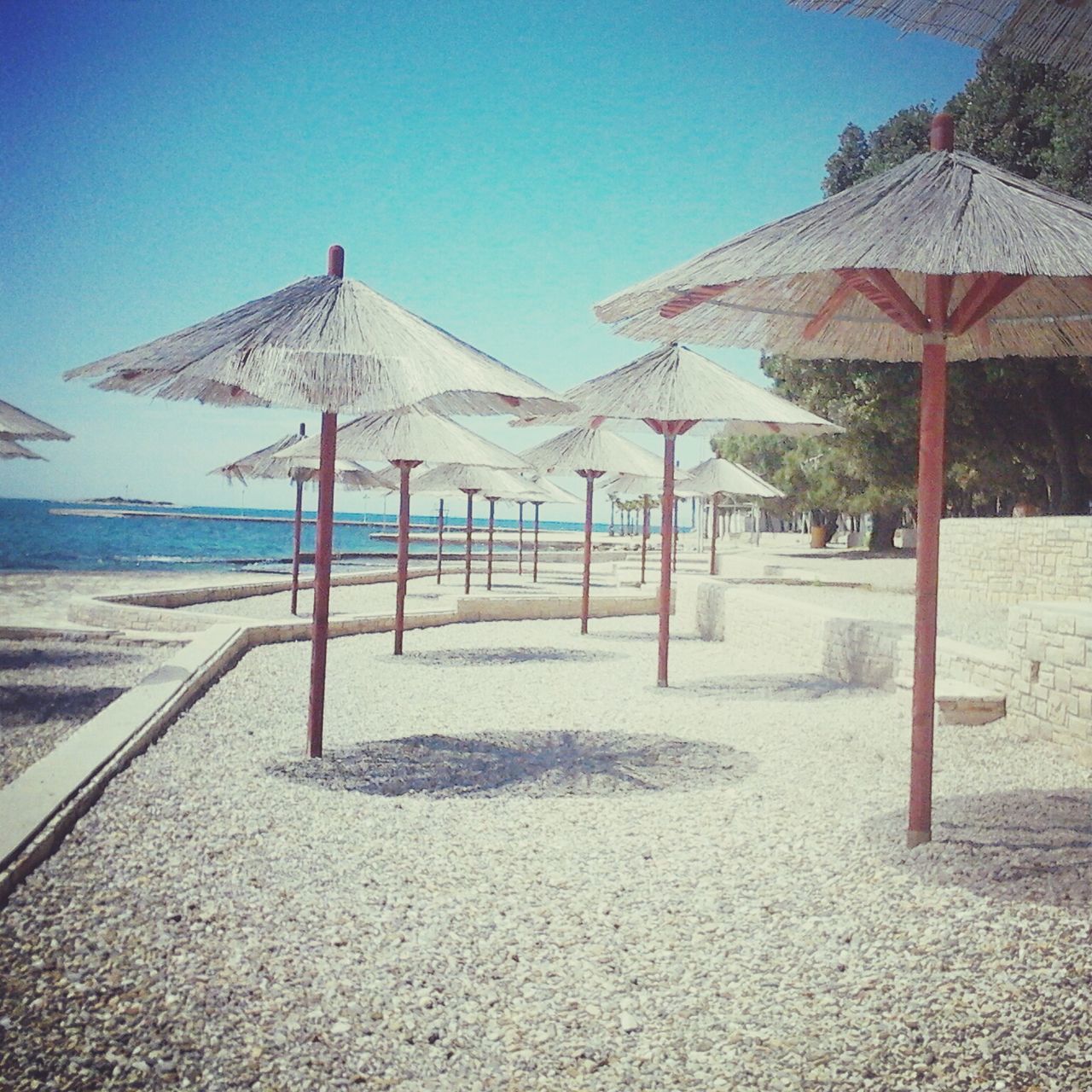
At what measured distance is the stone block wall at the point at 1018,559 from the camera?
13336mm

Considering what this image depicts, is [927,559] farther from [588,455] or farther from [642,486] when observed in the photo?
[642,486]

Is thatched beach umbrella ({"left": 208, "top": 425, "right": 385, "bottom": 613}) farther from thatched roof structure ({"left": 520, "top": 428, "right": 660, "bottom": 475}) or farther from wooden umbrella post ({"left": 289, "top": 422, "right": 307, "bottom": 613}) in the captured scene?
thatched roof structure ({"left": 520, "top": 428, "right": 660, "bottom": 475})

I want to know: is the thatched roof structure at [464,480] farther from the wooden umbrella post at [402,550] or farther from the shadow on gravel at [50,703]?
the shadow on gravel at [50,703]

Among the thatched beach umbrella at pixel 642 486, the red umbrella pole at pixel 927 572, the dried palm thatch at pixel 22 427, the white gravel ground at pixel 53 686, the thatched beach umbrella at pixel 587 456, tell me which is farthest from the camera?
the thatched beach umbrella at pixel 642 486

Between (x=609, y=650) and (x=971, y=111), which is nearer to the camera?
(x=609, y=650)

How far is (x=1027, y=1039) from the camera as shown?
8.68 feet

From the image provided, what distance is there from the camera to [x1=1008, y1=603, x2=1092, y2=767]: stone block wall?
567cm

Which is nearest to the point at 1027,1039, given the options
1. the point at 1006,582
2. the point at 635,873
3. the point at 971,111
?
the point at 635,873

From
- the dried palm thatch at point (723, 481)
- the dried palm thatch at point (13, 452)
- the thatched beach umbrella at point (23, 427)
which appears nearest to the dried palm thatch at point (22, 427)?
the thatched beach umbrella at point (23, 427)

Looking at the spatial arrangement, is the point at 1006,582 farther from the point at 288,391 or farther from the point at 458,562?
the point at 458,562

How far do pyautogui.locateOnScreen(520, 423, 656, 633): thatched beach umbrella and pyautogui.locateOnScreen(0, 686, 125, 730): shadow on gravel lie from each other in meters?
5.60

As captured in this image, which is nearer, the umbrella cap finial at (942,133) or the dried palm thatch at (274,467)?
the umbrella cap finial at (942,133)

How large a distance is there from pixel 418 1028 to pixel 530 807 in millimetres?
2167

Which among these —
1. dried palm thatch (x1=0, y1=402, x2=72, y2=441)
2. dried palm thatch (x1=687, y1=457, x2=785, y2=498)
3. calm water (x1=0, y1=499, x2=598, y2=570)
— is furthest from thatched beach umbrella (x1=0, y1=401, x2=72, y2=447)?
calm water (x1=0, y1=499, x2=598, y2=570)
